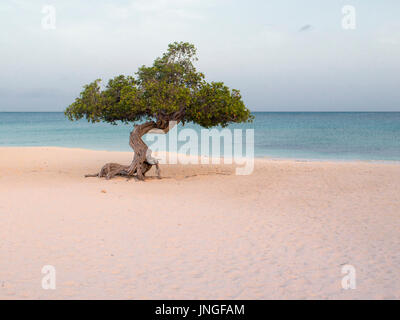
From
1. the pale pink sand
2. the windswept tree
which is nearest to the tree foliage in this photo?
Result: the windswept tree

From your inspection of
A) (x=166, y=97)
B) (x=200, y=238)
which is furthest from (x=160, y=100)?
(x=200, y=238)

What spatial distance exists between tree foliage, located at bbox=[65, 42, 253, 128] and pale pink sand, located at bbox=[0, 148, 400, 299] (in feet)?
9.31

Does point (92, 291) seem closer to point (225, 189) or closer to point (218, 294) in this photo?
point (218, 294)

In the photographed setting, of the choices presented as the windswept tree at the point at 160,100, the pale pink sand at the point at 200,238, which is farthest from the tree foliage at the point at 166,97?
the pale pink sand at the point at 200,238

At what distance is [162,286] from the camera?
582 centimetres

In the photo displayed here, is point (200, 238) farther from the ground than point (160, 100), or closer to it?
closer to it

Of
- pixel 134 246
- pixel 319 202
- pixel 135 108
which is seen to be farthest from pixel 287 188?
pixel 134 246

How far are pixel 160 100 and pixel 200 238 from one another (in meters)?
7.45

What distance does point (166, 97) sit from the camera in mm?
14578

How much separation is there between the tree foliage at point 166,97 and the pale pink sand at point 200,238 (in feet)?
9.31

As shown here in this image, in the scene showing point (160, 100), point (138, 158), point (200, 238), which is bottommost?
point (200, 238)

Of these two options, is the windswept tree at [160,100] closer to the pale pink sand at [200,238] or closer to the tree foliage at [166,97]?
the tree foliage at [166,97]

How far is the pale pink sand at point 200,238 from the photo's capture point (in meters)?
5.83

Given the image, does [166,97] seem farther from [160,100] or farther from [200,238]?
[200,238]
